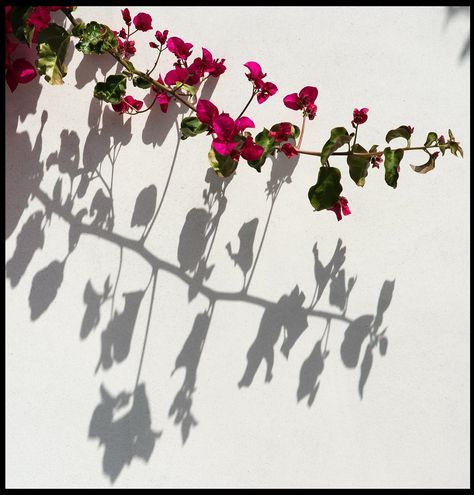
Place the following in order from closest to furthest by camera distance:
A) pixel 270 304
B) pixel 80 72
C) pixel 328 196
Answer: pixel 328 196 < pixel 80 72 < pixel 270 304

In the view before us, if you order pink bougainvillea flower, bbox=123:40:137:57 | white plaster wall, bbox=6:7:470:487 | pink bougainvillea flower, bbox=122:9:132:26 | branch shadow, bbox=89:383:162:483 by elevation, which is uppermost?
pink bougainvillea flower, bbox=122:9:132:26

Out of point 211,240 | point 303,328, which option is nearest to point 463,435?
point 303,328

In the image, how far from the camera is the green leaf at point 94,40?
3.59 feet

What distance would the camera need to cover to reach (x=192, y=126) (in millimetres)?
1128

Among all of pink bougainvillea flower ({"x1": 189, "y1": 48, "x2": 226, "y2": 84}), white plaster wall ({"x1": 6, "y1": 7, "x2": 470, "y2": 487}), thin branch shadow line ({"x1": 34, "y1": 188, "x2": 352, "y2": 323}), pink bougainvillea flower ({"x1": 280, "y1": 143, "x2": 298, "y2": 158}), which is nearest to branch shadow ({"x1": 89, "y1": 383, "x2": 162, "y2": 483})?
white plaster wall ({"x1": 6, "y1": 7, "x2": 470, "y2": 487})

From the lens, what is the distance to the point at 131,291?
4.12 ft

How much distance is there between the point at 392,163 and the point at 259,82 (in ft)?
1.13

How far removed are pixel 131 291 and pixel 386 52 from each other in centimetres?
91

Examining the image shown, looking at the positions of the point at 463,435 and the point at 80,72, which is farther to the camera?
the point at 463,435

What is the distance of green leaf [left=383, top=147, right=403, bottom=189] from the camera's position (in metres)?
1.08

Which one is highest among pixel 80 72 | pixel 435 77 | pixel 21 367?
pixel 435 77

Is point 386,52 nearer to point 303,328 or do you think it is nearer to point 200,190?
point 200,190

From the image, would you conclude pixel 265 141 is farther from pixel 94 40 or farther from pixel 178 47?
pixel 94 40

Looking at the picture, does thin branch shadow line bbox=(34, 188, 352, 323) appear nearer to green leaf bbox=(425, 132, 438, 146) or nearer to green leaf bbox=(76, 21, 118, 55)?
green leaf bbox=(76, 21, 118, 55)
